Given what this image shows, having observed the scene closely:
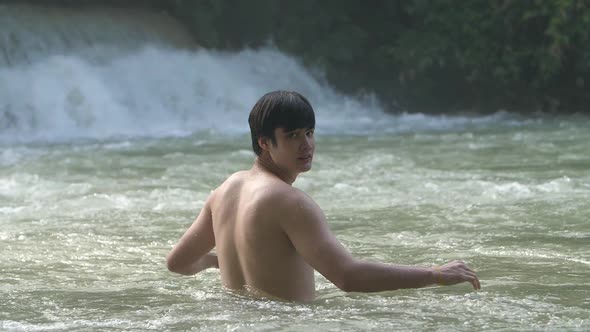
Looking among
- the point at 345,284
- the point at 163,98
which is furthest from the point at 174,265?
the point at 163,98

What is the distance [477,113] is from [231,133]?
5.69m

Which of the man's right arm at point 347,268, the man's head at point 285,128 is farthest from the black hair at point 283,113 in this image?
the man's right arm at point 347,268

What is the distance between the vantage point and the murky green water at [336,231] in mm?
4746

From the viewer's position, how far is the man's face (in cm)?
453

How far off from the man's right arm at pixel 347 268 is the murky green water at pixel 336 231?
20cm

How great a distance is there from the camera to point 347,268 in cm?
437

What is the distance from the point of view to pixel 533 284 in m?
5.48

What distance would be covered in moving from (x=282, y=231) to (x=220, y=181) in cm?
634

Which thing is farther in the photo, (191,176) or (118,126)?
Answer: (118,126)

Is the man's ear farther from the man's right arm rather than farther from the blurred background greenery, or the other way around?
the blurred background greenery

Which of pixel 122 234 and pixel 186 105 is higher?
pixel 186 105

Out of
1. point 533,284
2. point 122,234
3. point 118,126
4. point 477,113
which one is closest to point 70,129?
point 118,126

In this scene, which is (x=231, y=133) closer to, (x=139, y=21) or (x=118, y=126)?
(x=118, y=126)

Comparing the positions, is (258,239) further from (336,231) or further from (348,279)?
(336,231)
